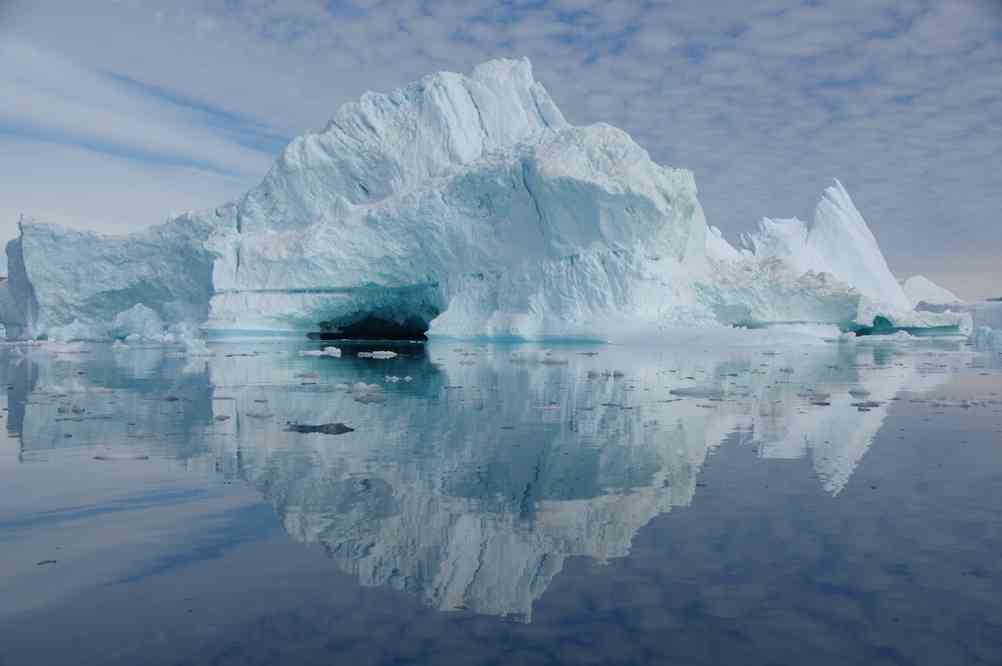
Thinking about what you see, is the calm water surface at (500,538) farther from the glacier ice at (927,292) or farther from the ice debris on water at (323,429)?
the glacier ice at (927,292)

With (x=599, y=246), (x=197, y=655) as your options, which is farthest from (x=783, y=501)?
(x=599, y=246)

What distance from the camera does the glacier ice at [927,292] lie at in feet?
186

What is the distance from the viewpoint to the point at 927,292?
57906mm

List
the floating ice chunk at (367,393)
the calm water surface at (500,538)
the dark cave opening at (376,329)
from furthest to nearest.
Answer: the dark cave opening at (376,329)
the floating ice chunk at (367,393)
the calm water surface at (500,538)

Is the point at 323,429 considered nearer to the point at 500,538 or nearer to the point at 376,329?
the point at 500,538

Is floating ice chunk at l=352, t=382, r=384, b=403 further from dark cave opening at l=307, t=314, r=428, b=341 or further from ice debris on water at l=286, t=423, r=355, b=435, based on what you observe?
dark cave opening at l=307, t=314, r=428, b=341

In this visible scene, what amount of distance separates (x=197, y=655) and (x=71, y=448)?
3.87 meters

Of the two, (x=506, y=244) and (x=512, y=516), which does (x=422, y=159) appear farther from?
(x=512, y=516)

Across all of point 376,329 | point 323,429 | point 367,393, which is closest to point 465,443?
point 323,429

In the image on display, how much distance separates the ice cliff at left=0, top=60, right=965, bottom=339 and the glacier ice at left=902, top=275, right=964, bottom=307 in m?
31.8

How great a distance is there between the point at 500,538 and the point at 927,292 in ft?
210

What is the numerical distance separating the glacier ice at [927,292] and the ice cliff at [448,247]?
3182 cm

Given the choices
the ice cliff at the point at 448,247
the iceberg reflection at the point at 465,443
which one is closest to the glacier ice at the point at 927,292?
the ice cliff at the point at 448,247

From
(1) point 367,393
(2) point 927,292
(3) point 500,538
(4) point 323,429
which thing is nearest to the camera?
(3) point 500,538
